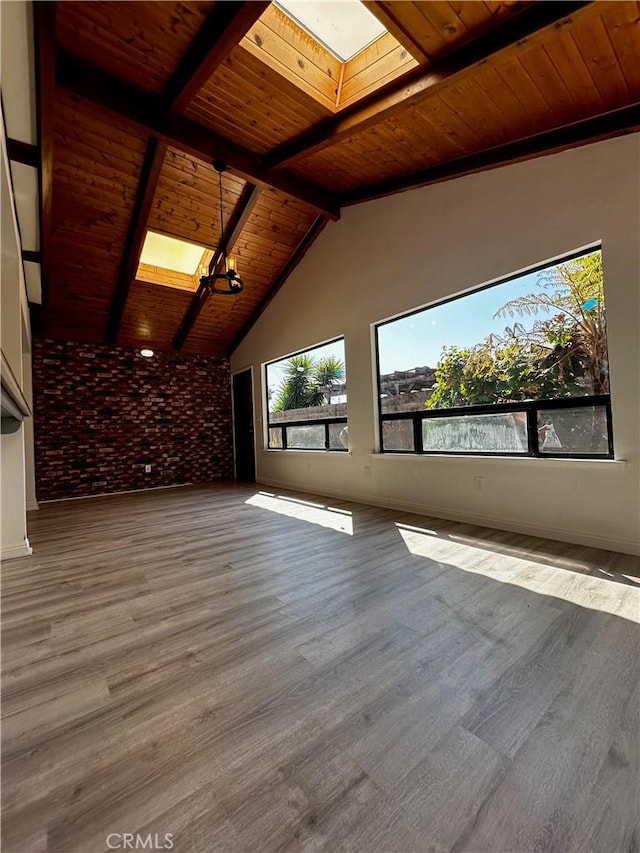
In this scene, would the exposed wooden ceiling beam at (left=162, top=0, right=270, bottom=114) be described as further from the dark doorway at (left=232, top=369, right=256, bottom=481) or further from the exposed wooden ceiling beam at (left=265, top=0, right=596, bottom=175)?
A: the dark doorway at (left=232, top=369, right=256, bottom=481)

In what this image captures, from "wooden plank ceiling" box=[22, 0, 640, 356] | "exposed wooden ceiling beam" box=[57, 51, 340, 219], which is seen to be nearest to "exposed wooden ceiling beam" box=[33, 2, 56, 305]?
"wooden plank ceiling" box=[22, 0, 640, 356]

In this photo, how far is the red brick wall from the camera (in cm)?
589

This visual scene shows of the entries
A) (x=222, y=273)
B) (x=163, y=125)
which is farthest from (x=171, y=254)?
(x=163, y=125)

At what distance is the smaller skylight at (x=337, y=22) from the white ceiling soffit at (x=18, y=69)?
161 cm

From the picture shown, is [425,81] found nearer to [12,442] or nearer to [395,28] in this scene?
[395,28]

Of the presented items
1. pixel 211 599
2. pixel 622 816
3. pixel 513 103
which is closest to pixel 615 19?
pixel 513 103

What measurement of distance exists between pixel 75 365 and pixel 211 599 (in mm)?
5556

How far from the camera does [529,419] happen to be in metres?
3.27

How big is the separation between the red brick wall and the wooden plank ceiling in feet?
4.84

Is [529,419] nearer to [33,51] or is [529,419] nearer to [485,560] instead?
[485,560]

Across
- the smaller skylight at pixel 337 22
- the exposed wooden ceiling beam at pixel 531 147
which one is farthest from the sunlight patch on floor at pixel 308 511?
the smaller skylight at pixel 337 22

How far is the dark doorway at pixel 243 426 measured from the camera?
7.35 metres

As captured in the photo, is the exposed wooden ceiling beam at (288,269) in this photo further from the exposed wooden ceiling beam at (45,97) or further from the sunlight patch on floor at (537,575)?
the sunlight patch on floor at (537,575)

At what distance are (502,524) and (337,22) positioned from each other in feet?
13.6
